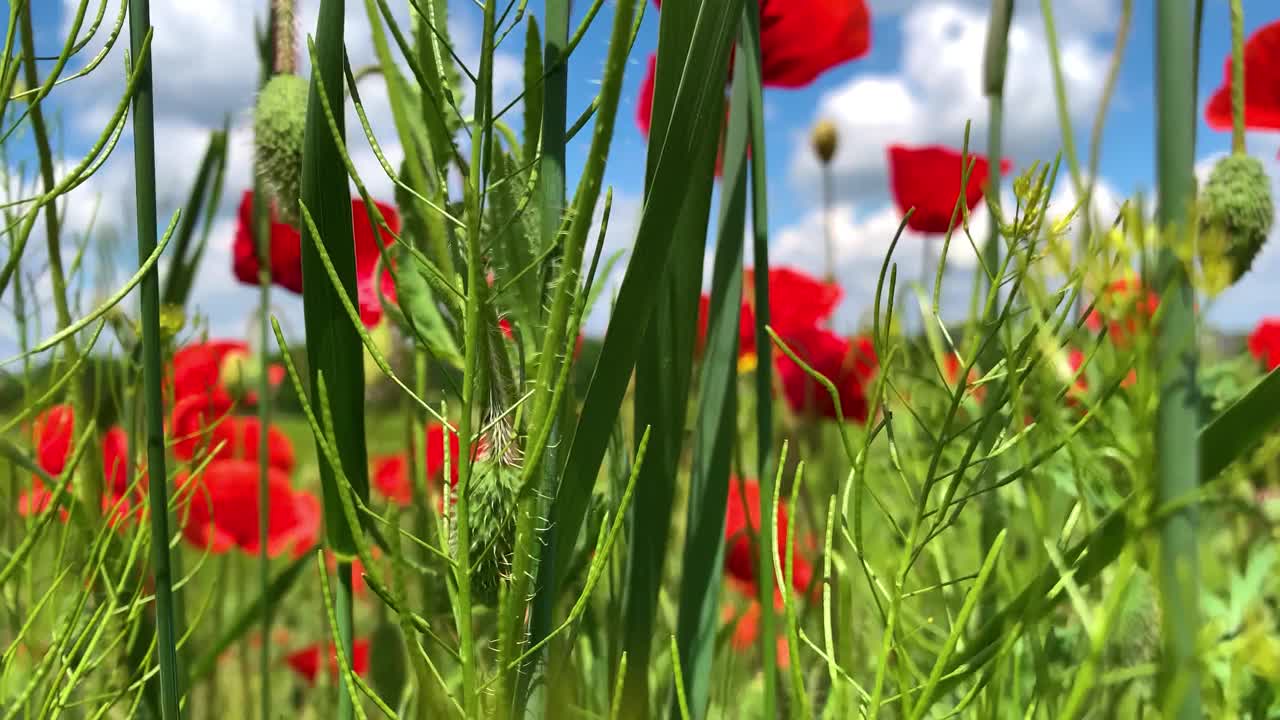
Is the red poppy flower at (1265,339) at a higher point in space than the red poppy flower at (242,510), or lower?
higher

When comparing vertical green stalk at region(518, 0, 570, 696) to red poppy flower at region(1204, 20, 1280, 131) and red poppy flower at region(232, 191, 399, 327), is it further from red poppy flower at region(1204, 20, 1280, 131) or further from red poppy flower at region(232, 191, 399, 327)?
red poppy flower at region(1204, 20, 1280, 131)

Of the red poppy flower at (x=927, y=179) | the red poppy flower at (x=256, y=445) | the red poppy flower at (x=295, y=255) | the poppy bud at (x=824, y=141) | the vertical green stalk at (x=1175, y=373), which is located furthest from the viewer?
the poppy bud at (x=824, y=141)

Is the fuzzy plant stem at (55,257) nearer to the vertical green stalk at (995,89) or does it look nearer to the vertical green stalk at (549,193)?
the vertical green stalk at (549,193)

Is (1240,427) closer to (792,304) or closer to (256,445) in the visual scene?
(792,304)

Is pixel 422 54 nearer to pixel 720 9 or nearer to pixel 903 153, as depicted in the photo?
pixel 720 9

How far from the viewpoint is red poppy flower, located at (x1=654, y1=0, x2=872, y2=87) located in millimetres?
491

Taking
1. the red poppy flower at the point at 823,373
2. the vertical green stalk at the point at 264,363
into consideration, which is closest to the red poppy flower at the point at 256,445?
the vertical green stalk at the point at 264,363

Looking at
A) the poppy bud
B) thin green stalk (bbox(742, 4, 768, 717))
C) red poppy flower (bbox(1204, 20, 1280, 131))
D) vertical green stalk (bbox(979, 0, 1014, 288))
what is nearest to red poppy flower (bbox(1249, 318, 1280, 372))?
red poppy flower (bbox(1204, 20, 1280, 131))

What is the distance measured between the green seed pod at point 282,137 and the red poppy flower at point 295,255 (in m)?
0.02

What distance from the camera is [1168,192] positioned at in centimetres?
12

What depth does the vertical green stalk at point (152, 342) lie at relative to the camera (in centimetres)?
20

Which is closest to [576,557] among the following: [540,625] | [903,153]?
[540,625]

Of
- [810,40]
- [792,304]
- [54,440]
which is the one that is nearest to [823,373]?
[792,304]

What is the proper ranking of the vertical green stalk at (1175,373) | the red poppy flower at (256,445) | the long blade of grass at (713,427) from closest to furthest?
the vertical green stalk at (1175,373), the long blade of grass at (713,427), the red poppy flower at (256,445)
